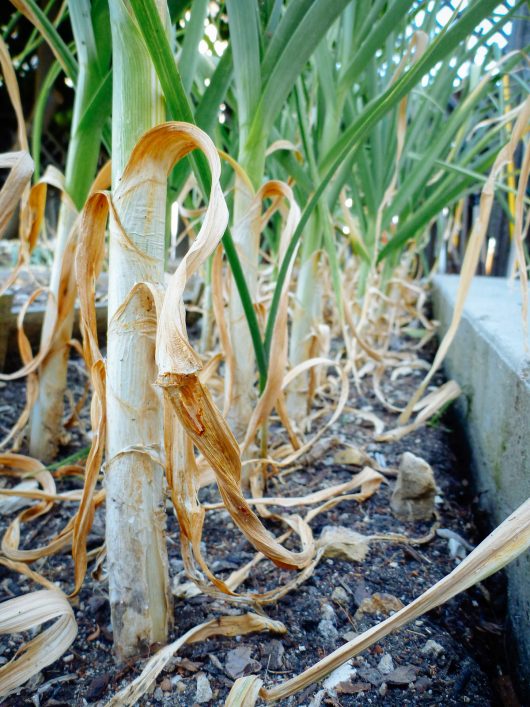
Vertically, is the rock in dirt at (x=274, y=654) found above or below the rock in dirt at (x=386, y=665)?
below

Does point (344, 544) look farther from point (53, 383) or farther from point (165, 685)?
point (53, 383)

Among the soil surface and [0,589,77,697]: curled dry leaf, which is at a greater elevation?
[0,589,77,697]: curled dry leaf

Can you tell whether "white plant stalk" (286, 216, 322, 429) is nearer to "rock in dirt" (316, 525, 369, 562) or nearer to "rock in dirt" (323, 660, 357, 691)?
"rock in dirt" (316, 525, 369, 562)

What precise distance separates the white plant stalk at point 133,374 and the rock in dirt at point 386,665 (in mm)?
202

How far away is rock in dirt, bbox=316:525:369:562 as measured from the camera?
0.61 meters

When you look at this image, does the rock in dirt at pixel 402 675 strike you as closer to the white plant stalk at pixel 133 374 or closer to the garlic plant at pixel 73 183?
the white plant stalk at pixel 133 374

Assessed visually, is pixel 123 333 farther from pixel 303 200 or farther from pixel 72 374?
pixel 72 374

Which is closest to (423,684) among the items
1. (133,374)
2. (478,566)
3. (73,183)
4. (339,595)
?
(339,595)

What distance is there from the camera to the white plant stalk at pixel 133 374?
0.42m

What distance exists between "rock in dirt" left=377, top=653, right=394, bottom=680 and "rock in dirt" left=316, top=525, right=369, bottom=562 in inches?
5.1

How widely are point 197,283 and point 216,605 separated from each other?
1373 millimetres

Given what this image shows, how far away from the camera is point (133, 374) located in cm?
43

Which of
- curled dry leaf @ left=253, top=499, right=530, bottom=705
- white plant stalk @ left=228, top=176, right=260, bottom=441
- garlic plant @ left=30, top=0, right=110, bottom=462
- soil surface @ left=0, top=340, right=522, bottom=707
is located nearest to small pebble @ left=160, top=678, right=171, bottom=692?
soil surface @ left=0, top=340, right=522, bottom=707

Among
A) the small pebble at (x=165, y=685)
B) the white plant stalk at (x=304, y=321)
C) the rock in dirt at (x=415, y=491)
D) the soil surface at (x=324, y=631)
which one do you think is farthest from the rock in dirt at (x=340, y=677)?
the white plant stalk at (x=304, y=321)
